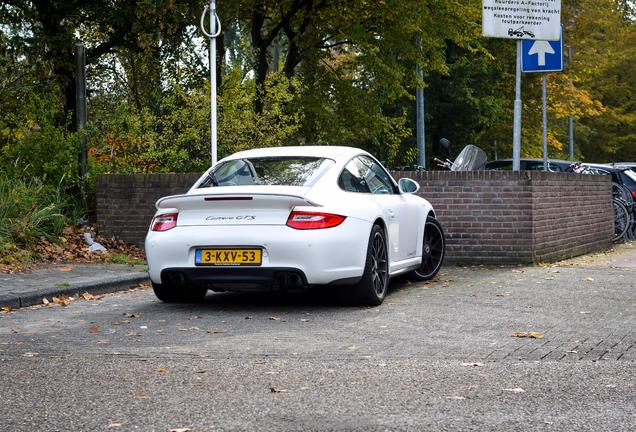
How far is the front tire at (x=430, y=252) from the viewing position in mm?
11156

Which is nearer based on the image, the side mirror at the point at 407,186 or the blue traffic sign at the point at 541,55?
the side mirror at the point at 407,186

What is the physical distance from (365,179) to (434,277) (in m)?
2.29

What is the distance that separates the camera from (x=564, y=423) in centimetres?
469

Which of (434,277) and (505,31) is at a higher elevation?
(505,31)

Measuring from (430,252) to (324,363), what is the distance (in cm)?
514

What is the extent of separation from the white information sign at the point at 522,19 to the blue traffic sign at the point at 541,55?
0.45 metres

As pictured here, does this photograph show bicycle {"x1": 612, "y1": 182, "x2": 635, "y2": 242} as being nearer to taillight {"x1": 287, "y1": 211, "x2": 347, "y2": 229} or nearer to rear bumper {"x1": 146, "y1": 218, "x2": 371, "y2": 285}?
rear bumper {"x1": 146, "y1": 218, "x2": 371, "y2": 285}

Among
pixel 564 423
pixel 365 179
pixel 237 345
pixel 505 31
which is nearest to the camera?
pixel 564 423

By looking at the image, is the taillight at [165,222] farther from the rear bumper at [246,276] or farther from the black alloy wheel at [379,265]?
the black alloy wheel at [379,265]

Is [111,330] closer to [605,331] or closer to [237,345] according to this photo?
[237,345]

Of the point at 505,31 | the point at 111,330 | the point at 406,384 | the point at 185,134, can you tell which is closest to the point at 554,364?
the point at 406,384

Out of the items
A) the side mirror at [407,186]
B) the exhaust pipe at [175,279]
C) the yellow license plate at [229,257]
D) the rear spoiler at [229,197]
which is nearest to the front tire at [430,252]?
the side mirror at [407,186]

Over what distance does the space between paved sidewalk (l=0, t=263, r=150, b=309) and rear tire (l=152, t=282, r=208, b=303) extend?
1111 millimetres

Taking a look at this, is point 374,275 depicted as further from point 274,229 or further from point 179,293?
point 179,293
